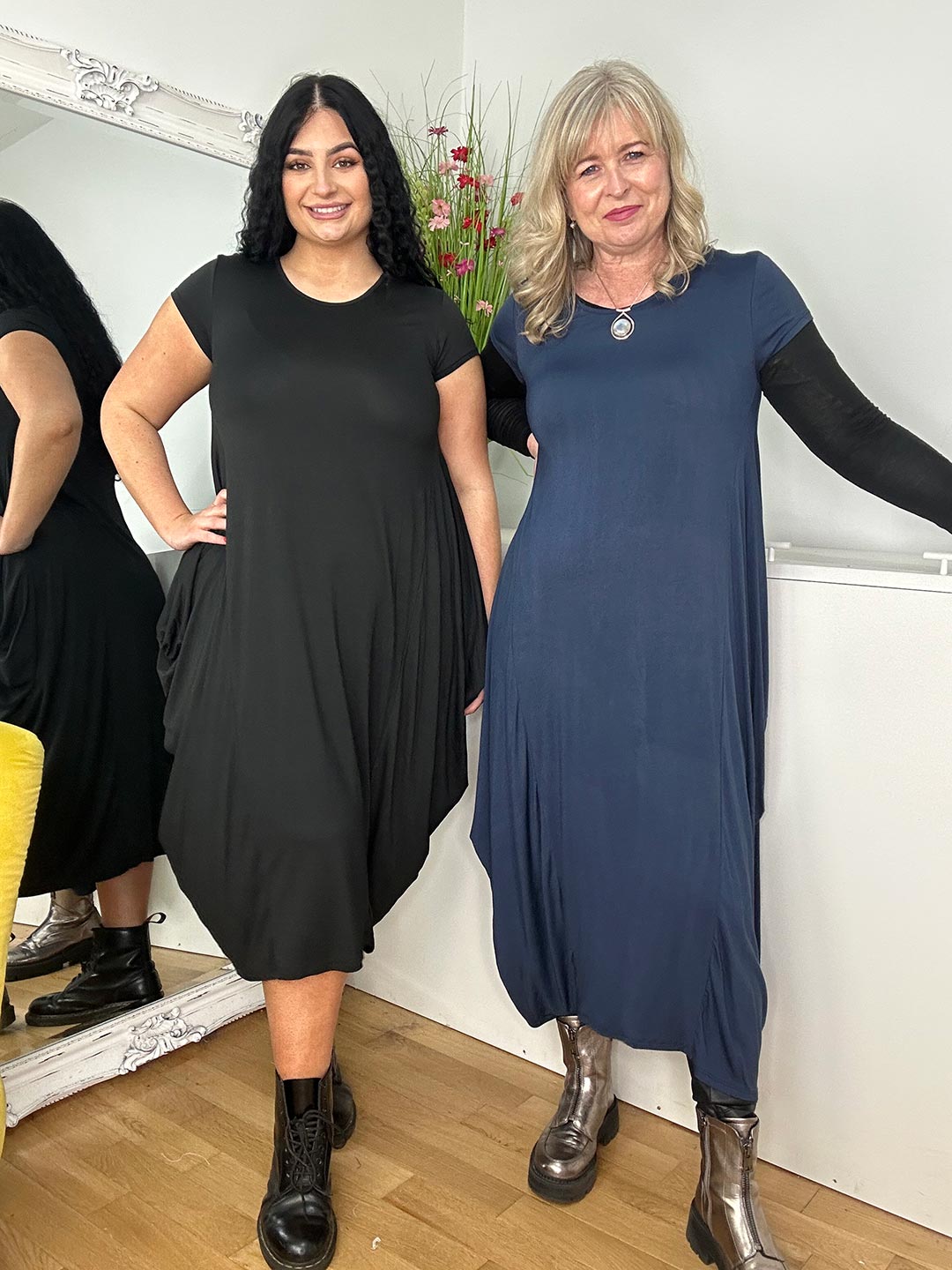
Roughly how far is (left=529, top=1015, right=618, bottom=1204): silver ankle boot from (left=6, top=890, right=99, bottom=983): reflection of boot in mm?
945

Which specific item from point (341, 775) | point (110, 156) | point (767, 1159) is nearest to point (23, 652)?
point (341, 775)

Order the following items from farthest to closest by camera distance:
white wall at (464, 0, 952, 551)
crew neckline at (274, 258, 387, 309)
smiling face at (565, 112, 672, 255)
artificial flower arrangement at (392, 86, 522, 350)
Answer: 1. artificial flower arrangement at (392, 86, 522, 350)
2. white wall at (464, 0, 952, 551)
3. crew neckline at (274, 258, 387, 309)
4. smiling face at (565, 112, 672, 255)

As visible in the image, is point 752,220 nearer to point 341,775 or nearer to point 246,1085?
point 341,775

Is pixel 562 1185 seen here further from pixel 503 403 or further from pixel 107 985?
pixel 503 403

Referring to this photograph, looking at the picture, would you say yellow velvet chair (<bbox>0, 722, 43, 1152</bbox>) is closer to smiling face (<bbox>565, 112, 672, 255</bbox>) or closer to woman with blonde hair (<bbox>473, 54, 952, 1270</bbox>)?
woman with blonde hair (<bbox>473, 54, 952, 1270</bbox>)

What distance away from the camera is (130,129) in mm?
2078

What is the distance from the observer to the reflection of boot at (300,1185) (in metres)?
1.68

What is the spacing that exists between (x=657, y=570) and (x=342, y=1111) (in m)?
1.17

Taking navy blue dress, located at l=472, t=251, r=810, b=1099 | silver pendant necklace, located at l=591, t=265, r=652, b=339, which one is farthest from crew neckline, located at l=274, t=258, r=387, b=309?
silver pendant necklace, located at l=591, t=265, r=652, b=339

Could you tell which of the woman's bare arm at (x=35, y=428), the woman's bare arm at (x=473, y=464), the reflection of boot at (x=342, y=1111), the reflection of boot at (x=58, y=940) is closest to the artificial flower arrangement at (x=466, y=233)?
the woman's bare arm at (x=473, y=464)

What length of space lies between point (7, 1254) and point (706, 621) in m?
1.43

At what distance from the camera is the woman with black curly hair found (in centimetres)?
167

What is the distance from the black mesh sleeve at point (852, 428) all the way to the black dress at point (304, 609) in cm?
52

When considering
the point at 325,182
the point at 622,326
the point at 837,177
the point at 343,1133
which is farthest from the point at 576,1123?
the point at 837,177
